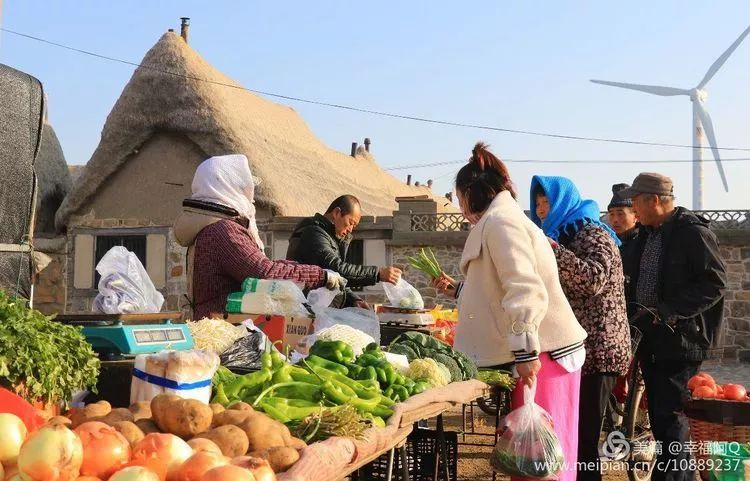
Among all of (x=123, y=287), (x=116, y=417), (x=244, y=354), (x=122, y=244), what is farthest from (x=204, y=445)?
(x=122, y=244)

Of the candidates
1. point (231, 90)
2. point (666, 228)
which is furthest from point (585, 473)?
point (231, 90)

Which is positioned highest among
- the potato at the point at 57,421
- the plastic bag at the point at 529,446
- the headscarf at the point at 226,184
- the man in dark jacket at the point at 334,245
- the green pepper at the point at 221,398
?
the headscarf at the point at 226,184

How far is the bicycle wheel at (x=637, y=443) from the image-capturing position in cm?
600

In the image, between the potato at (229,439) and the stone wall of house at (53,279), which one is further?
the stone wall of house at (53,279)

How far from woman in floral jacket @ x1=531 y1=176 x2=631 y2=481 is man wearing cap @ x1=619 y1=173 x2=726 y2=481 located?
677 mm

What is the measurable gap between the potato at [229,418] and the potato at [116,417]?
226 millimetres

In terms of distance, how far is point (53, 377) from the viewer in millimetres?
2447

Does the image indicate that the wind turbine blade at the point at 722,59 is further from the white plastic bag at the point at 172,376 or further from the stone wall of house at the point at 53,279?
the white plastic bag at the point at 172,376

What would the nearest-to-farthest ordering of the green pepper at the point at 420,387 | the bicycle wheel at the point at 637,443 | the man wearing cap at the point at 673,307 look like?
the green pepper at the point at 420,387 → the man wearing cap at the point at 673,307 → the bicycle wheel at the point at 637,443

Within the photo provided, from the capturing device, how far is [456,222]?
17.7 m

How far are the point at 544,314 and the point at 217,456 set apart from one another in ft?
6.77

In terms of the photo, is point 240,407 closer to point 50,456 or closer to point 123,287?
point 50,456

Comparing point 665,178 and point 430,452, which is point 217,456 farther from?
point 665,178

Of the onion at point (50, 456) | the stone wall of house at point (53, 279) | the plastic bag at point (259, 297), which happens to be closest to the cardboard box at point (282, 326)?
the plastic bag at point (259, 297)
